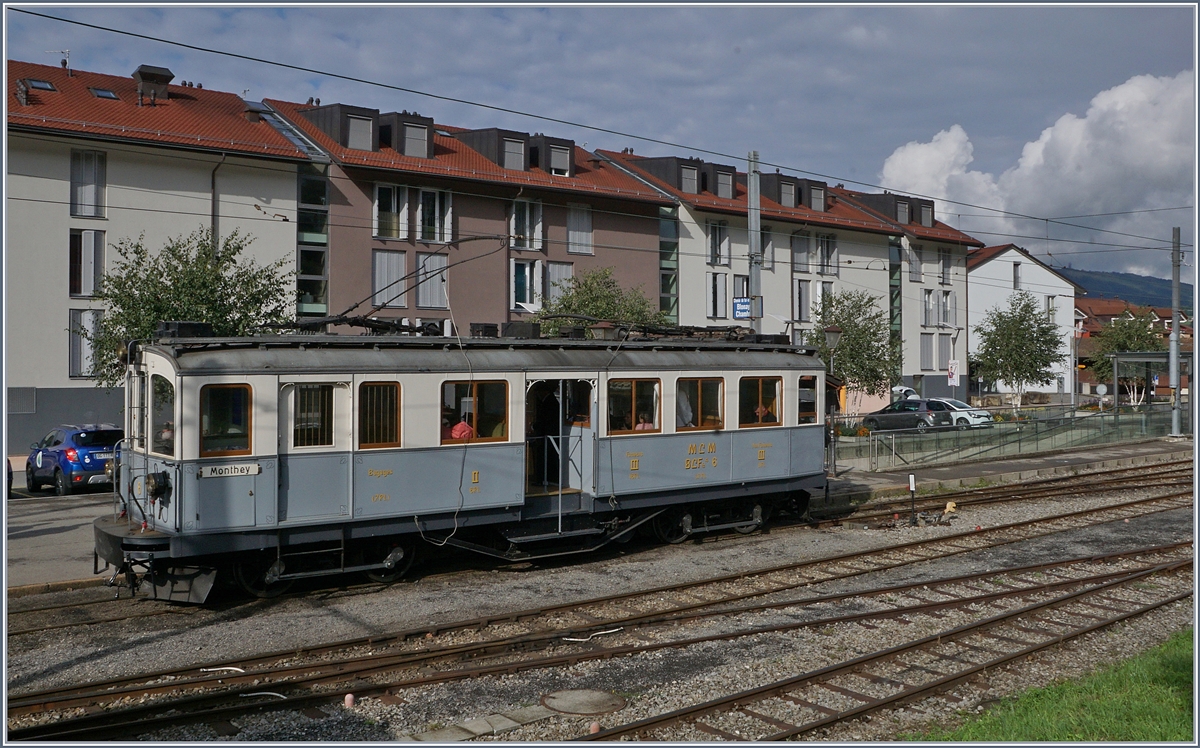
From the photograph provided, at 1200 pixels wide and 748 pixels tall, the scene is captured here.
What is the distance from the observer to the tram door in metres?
12.4

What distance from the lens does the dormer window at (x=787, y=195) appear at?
5262 centimetres

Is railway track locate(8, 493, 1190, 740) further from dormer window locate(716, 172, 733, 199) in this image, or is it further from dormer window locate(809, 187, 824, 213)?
dormer window locate(809, 187, 824, 213)

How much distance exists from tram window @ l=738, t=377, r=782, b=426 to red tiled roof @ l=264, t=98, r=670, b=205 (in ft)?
75.1

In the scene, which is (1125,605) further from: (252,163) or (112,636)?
(252,163)

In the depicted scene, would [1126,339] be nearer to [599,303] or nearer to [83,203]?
[599,303]

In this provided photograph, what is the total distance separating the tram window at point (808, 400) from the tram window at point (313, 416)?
9133 millimetres

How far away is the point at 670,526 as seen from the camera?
17125 mm

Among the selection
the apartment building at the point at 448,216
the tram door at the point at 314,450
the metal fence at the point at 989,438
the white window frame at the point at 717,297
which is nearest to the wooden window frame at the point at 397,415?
the tram door at the point at 314,450

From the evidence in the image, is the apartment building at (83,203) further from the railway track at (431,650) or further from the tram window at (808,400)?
the railway track at (431,650)

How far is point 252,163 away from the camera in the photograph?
34.2m

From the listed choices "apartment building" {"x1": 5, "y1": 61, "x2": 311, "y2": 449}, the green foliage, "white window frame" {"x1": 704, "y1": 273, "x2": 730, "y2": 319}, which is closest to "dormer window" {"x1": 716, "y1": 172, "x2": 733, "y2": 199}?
"white window frame" {"x1": 704, "y1": 273, "x2": 730, "y2": 319}

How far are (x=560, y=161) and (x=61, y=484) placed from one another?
25.8 metres

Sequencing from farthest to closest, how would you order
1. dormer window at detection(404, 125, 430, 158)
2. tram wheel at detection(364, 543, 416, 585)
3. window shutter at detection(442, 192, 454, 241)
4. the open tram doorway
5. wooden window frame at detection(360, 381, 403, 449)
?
dormer window at detection(404, 125, 430, 158) < window shutter at detection(442, 192, 454, 241) < the open tram doorway < tram wheel at detection(364, 543, 416, 585) < wooden window frame at detection(360, 381, 403, 449)

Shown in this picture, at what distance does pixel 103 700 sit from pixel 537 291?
107ft
